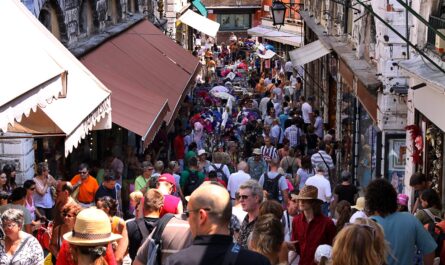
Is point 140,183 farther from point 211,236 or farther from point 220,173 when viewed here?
point 211,236

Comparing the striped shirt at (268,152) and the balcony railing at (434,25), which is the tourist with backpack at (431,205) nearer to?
the balcony railing at (434,25)

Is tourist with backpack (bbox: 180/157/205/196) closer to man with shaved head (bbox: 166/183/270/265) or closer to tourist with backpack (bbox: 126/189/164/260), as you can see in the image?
tourist with backpack (bbox: 126/189/164/260)

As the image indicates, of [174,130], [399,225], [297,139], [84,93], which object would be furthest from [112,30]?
[399,225]

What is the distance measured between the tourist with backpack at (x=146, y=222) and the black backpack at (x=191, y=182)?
615 centimetres

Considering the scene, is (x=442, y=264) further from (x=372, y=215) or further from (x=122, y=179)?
(x=122, y=179)

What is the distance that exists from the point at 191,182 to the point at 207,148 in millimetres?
9991

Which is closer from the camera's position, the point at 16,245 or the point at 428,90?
the point at 16,245

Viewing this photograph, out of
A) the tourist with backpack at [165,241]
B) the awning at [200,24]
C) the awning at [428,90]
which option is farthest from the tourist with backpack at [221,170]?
the awning at [200,24]

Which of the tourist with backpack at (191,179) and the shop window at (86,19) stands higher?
the shop window at (86,19)

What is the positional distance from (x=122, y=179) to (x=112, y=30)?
7.28 meters

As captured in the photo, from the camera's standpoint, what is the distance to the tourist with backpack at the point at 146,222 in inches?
367

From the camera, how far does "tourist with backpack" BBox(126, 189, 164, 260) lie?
9.33 metres

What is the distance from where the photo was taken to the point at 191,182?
619 inches

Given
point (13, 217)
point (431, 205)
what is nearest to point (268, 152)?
point (431, 205)
